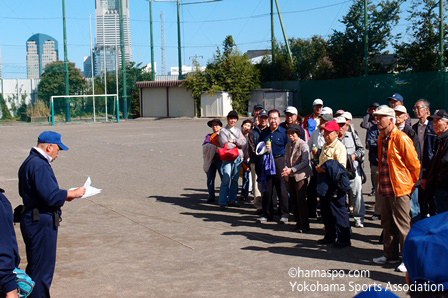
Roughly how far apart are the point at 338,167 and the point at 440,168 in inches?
57.3

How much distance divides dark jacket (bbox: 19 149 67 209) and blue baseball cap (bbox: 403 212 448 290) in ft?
Answer: 13.3

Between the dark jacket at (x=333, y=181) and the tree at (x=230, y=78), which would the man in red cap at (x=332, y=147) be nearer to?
the dark jacket at (x=333, y=181)

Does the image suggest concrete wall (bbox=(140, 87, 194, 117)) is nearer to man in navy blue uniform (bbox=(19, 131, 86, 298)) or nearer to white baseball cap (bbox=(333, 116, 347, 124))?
white baseball cap (bbox=(333, 116, 347, 124))

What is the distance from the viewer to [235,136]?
449 inches

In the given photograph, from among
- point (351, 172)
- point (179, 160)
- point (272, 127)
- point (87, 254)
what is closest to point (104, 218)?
point (87, 254)

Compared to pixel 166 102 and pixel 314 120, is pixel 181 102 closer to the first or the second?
pixel 166 102

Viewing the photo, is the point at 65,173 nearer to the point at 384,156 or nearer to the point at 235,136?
the point at 235,136

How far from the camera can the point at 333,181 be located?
820 centimetres

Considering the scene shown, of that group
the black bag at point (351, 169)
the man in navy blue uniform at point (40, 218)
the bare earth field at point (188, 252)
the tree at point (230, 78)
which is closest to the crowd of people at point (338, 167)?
the black bag at point (351, 169)

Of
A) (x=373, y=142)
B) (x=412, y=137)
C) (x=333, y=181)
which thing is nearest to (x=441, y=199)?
(x=412, y=137)

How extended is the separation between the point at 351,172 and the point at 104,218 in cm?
453

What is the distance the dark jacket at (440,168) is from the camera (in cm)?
721

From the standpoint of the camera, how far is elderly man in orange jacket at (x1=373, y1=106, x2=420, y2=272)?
7.12 m

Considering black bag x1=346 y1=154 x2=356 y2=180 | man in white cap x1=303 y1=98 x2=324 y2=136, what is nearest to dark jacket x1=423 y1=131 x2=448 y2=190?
black bag x1=346 y1=154 x2=356 y2=180
